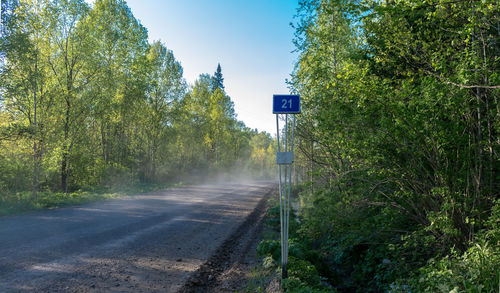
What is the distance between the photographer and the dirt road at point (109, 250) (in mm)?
4172

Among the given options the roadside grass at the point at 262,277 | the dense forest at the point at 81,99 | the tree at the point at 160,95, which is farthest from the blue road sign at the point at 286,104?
the tree at the point at 160,95

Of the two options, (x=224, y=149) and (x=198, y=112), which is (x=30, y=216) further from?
(x=224, y=149)

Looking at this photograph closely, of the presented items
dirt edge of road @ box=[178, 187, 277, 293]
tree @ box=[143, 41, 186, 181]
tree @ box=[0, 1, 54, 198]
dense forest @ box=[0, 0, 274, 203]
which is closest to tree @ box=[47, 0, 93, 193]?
dense forest @ box=[0, 0, 274, 203]

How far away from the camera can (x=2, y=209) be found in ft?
31.2

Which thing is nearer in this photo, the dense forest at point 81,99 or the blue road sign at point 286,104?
the blue road sign at point 286,104

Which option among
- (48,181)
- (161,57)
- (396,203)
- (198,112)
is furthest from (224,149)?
(396,203)

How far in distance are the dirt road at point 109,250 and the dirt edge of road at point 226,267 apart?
0.05 metres

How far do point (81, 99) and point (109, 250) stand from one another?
13594 mm

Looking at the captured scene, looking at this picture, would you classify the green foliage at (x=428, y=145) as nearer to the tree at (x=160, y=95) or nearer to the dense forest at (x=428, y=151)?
the dense forest at (x=428, y=151)

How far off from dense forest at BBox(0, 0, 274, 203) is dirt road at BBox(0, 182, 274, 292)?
5.15 m

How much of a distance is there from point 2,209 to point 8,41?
677 cm

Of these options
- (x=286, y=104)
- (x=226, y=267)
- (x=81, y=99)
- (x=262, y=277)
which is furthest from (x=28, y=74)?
(x=262, y=277)

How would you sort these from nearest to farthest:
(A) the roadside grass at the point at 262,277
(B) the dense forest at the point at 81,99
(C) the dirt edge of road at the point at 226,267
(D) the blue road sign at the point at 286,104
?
(A) the roadside grass at the point at 262,277, (C) the dirt edge of road at the point at 226,267, (D) the blue road sign at the point at 286,104, (B) the dense forest at the point at 81,99

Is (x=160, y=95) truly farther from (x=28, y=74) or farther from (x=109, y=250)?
(x=109, y=250)
